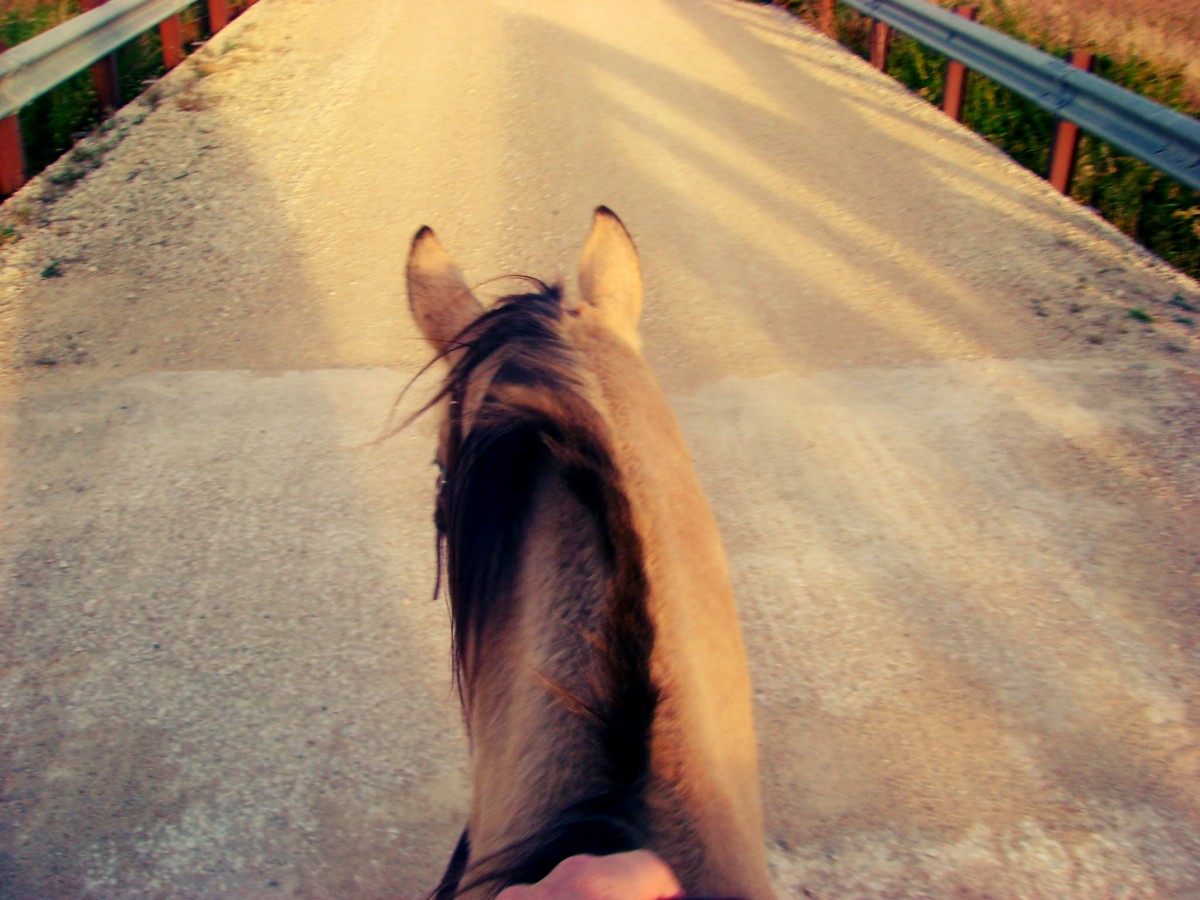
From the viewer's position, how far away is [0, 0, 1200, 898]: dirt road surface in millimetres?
3066

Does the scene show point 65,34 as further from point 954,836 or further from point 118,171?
point 954,836

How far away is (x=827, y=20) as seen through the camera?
10.1 metres

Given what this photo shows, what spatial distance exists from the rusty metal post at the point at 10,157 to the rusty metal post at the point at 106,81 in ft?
4.09

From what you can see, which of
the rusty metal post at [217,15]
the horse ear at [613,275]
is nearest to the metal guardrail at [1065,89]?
the horse ear at [613,275]

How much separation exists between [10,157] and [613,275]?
16.8ft

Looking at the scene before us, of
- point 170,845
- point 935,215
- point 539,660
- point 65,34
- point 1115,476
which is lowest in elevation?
point 170,845

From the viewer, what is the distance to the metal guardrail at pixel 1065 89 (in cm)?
542

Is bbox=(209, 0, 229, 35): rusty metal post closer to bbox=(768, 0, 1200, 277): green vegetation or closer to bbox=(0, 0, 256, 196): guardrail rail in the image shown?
bbox=(0, 0, 256, 196): guardrail rail

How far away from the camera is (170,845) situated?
2969mm

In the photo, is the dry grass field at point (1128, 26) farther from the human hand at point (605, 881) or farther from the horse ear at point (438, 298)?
the human hand at point (605, 881)

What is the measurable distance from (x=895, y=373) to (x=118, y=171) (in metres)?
4.91

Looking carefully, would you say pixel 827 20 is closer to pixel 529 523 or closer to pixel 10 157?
pixel 10 157

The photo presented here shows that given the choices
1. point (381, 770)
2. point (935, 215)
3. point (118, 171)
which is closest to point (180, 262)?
point (118, 171)

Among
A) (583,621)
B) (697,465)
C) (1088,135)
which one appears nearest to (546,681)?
(583,621)
